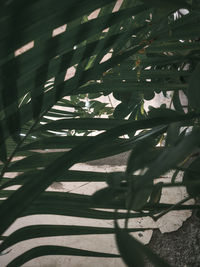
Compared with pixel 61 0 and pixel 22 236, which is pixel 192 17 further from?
pixel 22 236

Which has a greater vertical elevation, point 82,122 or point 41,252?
point 82,122

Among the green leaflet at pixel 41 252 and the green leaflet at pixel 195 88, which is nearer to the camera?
the green leaflet at pixel 195 88

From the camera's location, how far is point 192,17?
0.49 m

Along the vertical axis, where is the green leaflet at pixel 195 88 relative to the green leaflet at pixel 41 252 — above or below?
above

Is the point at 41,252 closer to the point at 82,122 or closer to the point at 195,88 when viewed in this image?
the point at 82,122

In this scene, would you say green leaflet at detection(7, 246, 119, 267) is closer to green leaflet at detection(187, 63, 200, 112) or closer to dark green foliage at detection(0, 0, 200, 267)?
dark green foliage at detection(0, 0, 200, 267)

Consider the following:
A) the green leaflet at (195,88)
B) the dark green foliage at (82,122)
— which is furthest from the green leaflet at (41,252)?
the green leaflet at (195,88)

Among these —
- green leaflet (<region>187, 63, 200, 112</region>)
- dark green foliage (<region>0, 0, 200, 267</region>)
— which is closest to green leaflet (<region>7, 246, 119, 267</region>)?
dark green foliage (<region>0, 0, 200, 267</region>)

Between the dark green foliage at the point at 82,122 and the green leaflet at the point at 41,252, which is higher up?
the dark green foliage at the point at 82,122

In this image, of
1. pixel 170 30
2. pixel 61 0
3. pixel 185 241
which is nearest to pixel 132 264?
pixel 61 0

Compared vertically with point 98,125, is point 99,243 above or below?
below

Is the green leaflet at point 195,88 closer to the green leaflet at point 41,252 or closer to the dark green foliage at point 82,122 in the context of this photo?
the dark green foliage at point 82,122

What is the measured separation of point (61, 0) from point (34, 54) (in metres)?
0.07

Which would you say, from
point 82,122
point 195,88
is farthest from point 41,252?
point 195,88
